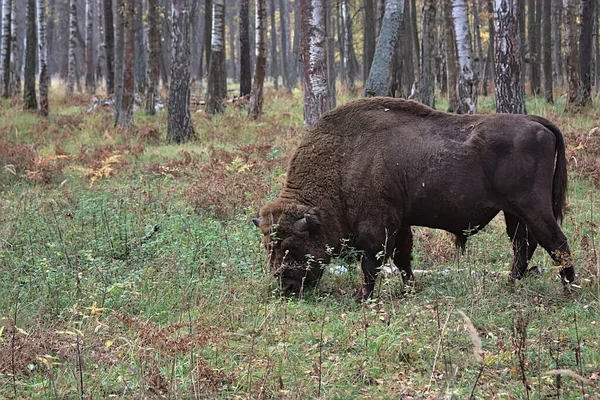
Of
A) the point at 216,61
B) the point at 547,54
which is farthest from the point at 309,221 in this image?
the point at 547,54

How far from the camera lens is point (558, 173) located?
594cm

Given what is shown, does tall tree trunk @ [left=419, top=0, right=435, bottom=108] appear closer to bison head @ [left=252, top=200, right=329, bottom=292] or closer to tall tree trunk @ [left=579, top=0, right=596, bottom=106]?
tall tree trunk @ [left=579, top=0, right=596, bottom=106]

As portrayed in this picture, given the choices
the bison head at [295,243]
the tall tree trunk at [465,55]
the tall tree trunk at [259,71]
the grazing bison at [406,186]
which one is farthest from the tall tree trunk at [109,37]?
the bison head at [295,243]

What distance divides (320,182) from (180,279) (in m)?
1.74

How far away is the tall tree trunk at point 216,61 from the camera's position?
723 inches

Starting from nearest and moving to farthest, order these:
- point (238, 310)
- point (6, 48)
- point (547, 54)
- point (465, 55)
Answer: point (238, 310), point (465, 55), point (547, 54), point (6, 48)

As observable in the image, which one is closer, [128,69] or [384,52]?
[384,52]

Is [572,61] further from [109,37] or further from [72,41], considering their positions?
[72,41]

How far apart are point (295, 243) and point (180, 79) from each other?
30.8 feet

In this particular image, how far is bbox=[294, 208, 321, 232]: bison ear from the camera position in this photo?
6.25 m

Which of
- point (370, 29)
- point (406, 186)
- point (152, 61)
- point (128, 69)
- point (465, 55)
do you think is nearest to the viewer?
point (406, 186)

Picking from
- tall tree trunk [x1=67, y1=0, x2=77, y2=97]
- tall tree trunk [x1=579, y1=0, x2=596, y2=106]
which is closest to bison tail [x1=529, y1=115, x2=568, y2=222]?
tall tree trunk [x1=579, y1=0, x2=596, y2=106]

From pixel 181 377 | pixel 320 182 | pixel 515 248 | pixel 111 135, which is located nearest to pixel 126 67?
pixel 111 135

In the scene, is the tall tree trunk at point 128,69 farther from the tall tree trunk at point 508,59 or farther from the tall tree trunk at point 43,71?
the tall tree trunk at point 508,59
